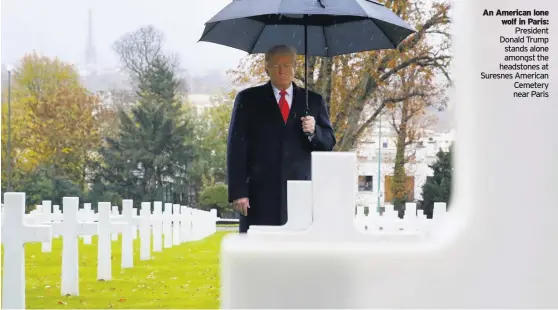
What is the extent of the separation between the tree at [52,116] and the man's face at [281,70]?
235 inches

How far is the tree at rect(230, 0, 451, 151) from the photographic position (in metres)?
8.63

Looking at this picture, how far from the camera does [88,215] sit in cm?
696

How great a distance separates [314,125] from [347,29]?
92 cm

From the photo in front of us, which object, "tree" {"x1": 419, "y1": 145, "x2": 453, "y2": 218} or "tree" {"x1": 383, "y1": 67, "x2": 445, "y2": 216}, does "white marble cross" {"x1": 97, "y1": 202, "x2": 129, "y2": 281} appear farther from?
"tree" {"x1": 383, "y1": 67, "x2": 445, "y2": 216}

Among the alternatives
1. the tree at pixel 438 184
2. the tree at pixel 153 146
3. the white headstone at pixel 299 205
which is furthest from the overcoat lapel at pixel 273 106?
the tree at pixel 438 184

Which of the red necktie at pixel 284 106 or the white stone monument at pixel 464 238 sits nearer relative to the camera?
the white stone monument at pixel 464 238

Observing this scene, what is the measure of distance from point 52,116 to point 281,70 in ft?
23.3

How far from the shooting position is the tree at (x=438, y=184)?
28.3ft

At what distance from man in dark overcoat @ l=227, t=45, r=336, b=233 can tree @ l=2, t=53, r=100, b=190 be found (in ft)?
19.6

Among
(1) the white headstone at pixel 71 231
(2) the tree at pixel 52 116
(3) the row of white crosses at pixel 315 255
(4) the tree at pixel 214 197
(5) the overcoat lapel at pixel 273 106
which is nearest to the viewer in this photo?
(3) the row of white crosses at pixel 315 255

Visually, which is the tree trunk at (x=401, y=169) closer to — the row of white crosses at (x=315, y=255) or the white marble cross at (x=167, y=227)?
the white marble cross at (x=167, y=227)

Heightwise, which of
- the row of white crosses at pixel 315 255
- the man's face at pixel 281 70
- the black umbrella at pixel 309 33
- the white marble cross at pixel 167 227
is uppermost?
the black umbrella at pixel 309 33

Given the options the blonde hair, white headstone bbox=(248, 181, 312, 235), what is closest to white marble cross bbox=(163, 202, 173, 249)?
the blonde hair

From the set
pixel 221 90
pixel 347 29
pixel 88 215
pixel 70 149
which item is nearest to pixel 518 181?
pixel 347 29
